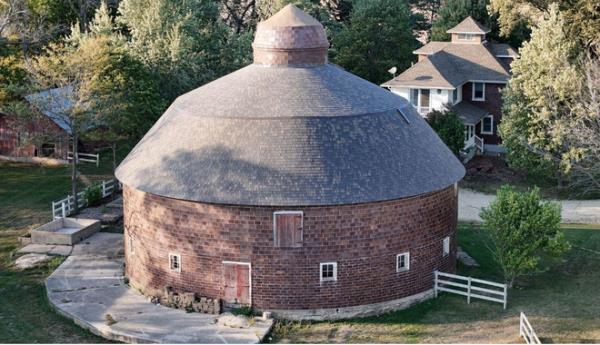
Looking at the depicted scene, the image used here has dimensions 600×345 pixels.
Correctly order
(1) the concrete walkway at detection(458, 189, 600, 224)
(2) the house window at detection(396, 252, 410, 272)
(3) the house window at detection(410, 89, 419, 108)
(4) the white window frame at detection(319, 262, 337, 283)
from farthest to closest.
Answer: (3) the house window at detection(410, 89, 419, 108), (1) the concrete walkway at detection(458, 189, 600, 224), (2) the house window at detection(396, 252, 410, 272), (4) the white window frame at detection(319, 262, 337, 283)

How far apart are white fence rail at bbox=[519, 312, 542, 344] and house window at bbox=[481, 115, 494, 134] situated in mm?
28219

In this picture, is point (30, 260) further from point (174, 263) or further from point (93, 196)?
point (174, 263)

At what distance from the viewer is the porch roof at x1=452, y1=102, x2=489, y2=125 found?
167 feet

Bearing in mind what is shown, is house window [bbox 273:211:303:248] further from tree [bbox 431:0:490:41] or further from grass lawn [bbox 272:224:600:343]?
tree [bbox 431:0:490:41]

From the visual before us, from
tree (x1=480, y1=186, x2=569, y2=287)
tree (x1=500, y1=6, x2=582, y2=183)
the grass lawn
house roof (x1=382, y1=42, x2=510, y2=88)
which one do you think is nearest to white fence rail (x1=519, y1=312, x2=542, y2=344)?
the grass lawn

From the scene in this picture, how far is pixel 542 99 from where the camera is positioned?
43.1m

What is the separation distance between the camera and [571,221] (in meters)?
40.2

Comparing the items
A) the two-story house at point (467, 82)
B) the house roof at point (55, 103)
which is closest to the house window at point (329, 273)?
the house roof at point (55, 103)

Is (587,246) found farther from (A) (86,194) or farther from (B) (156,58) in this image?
(B) (156,58)

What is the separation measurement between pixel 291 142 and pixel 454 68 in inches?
1104

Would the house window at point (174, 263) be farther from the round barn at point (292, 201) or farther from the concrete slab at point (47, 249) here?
the concrete slab at point (47, 249)

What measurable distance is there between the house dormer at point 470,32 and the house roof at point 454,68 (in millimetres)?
406

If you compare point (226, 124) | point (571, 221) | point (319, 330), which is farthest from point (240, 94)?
point (571, 221)

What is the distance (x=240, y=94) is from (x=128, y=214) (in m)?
5.37
